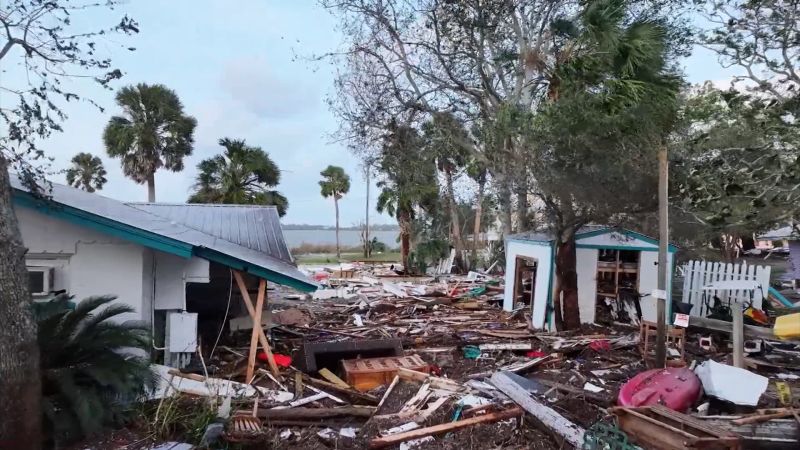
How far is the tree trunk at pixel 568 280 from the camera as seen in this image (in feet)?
42.7

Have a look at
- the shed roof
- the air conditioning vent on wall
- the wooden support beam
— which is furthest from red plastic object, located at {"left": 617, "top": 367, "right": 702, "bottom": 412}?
the air conditioning vent on wall

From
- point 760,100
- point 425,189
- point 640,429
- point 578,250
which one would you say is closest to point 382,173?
point 425,189

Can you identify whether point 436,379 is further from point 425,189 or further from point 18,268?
point 425,189

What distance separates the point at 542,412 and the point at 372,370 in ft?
Result: 10.4

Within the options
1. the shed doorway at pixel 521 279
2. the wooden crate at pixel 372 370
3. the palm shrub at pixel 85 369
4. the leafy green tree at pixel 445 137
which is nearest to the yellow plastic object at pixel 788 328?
the wooden crate at pixel 372 370

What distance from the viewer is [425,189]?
26.3 m

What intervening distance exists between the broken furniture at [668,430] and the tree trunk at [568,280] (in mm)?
6984

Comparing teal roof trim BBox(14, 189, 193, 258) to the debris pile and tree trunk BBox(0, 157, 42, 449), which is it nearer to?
the debris pile

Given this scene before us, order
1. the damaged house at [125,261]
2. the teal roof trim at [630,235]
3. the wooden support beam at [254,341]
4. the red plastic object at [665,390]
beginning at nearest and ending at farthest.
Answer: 1. the red plastic object at [665,390]
2. the damaged house at [125,261]
3. the wooden support beam at [254,341]
4. the teal roof trim at [630,235]

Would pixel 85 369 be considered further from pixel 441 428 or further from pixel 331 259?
pixel 331 259

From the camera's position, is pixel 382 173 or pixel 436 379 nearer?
pixel 436 379

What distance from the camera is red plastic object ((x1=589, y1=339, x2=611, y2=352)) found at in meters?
11.4

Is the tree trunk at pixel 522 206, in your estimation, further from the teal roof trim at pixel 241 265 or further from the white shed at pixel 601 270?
the teal roof trim at pixel 241 265

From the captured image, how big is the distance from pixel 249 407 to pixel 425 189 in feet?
62.5
